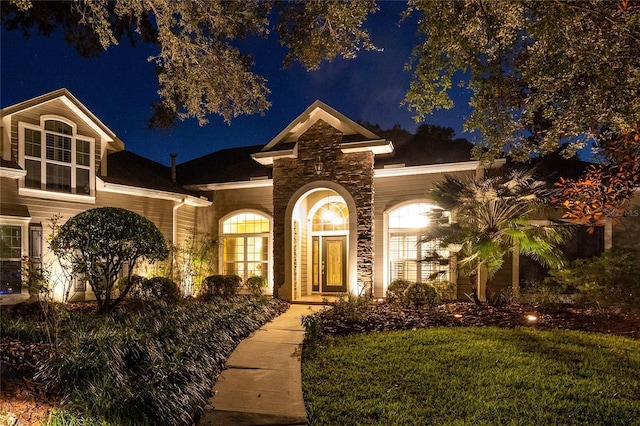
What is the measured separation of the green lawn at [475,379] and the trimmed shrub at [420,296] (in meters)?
2.88

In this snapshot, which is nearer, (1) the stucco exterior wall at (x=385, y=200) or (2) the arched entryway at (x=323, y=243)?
(1) the stucco exterior wall at (x=385, y=200)

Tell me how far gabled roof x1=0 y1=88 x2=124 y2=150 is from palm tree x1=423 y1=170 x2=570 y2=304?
1014 cm

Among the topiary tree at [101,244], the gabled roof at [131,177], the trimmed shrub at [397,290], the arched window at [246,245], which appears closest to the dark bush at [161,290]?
the topiary tree at [101,244]

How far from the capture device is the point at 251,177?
1545 centimetres

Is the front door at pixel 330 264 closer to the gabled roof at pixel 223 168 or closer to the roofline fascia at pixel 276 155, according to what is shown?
the gabled roof at pixel 223 168

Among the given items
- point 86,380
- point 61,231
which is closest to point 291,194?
point 61,231

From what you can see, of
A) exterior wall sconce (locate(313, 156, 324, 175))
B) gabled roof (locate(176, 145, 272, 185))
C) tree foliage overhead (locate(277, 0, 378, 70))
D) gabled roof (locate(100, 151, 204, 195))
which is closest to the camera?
tree foliage overhead (locate(277, 0, 378, 70))

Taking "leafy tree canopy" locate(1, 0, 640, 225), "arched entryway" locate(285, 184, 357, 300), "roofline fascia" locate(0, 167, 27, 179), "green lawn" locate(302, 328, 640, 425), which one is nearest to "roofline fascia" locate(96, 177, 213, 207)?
"roofline fascia" locate(0, 167, 27, 179)

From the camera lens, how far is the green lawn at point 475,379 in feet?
15.7

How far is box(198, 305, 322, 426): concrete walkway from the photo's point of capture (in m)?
4.86

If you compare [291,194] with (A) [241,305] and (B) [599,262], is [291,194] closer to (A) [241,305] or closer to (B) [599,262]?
(A) [241,305]

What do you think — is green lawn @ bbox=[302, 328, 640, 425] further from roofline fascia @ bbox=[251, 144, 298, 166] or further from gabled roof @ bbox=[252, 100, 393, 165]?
roofline fascia @ bbox=[251, 144, 298, 166]

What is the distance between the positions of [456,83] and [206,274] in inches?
419

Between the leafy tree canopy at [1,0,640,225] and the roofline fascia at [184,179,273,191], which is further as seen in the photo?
the roofline fascia at [184,179,273,191]
